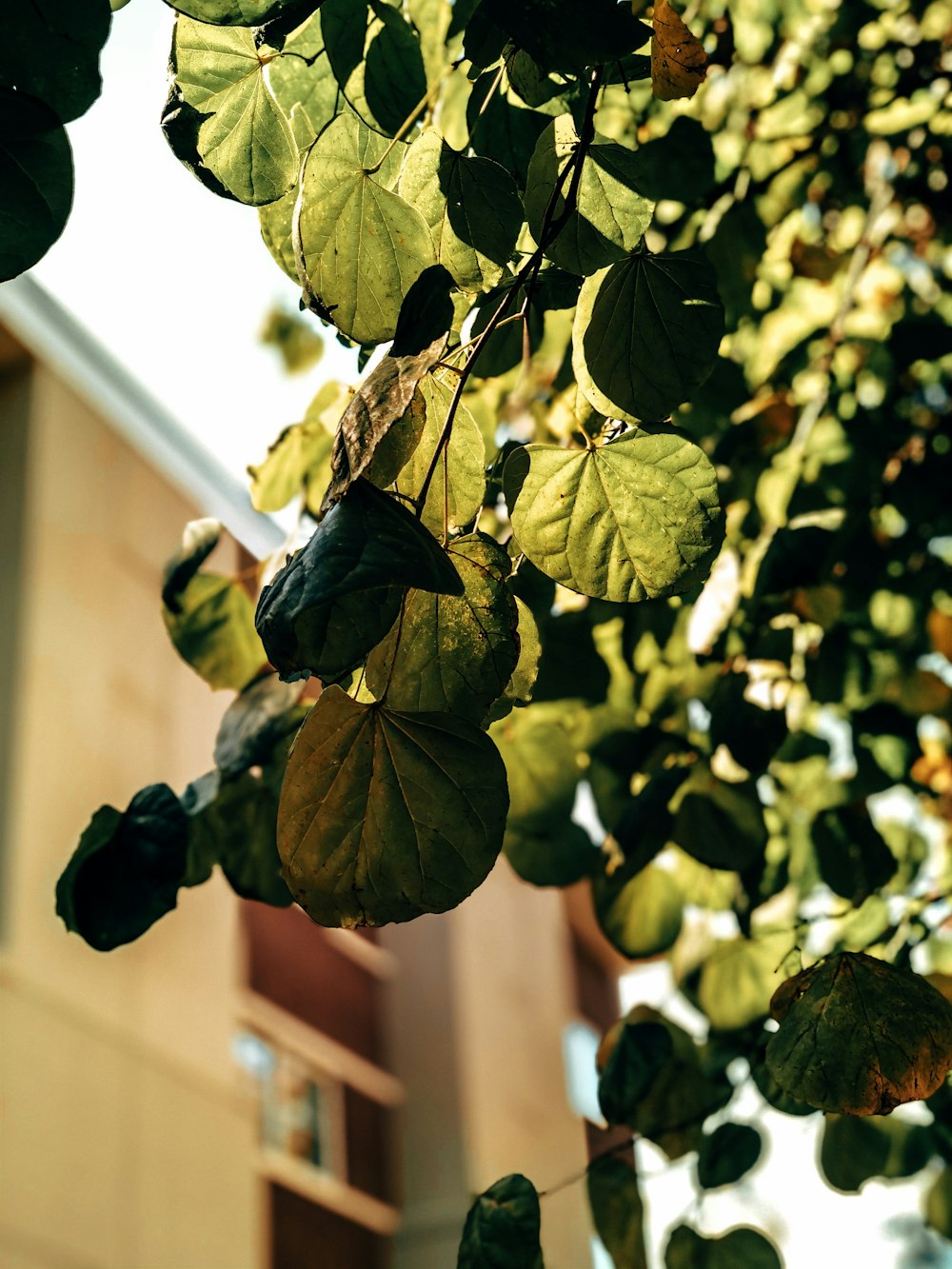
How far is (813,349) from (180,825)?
979 mm

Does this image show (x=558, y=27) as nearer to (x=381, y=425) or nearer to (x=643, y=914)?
(x=381, y=425)

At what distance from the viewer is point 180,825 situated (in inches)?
31.7

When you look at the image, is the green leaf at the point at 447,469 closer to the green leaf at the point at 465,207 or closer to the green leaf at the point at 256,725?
the green leaf at the point at 465,207

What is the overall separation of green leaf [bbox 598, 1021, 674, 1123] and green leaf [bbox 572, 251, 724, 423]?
556mm

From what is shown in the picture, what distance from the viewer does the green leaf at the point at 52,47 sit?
1.61 feet

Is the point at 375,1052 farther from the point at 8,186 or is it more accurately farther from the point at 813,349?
the point at 8,186

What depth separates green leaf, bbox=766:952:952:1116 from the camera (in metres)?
0.58

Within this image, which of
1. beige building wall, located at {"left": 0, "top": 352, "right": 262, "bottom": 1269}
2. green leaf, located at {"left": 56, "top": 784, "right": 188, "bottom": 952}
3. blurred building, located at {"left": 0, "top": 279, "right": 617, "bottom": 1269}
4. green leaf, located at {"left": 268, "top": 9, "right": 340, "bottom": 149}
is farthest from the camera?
blurred building, located at {"left": 0, "top": 279, "right": 617, "bottom": 1269}

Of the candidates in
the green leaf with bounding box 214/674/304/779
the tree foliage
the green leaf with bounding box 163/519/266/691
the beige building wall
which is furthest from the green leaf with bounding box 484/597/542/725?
the beige building wall

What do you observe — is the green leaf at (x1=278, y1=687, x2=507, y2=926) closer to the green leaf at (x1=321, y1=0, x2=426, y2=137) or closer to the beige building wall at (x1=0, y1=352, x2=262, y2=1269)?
the green leaf at (x1=321, y1=0, x2=426, y2=137)

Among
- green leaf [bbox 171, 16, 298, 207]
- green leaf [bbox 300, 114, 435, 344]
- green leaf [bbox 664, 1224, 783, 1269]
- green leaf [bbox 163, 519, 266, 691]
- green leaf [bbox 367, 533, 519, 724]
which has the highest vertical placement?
green leaf [bbox 171, 16, 298, 207]

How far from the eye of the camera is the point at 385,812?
0.51 m

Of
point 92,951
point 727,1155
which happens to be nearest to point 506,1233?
point 727,1155

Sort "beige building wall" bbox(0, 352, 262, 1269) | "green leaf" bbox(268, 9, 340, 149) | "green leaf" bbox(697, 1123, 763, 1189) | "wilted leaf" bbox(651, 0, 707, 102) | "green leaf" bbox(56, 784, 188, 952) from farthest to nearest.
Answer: "beige building wall" bbox(0, 352, 262, 1269) → "green leaf" bbox(697, 1123, 763, 1189) → "green leaf" bbox(56, 784, 188, 952) → "green leaf" bbox(268, 9, 340, 149) → "wilted leaf" bbox(651, 0, 707, 102)
